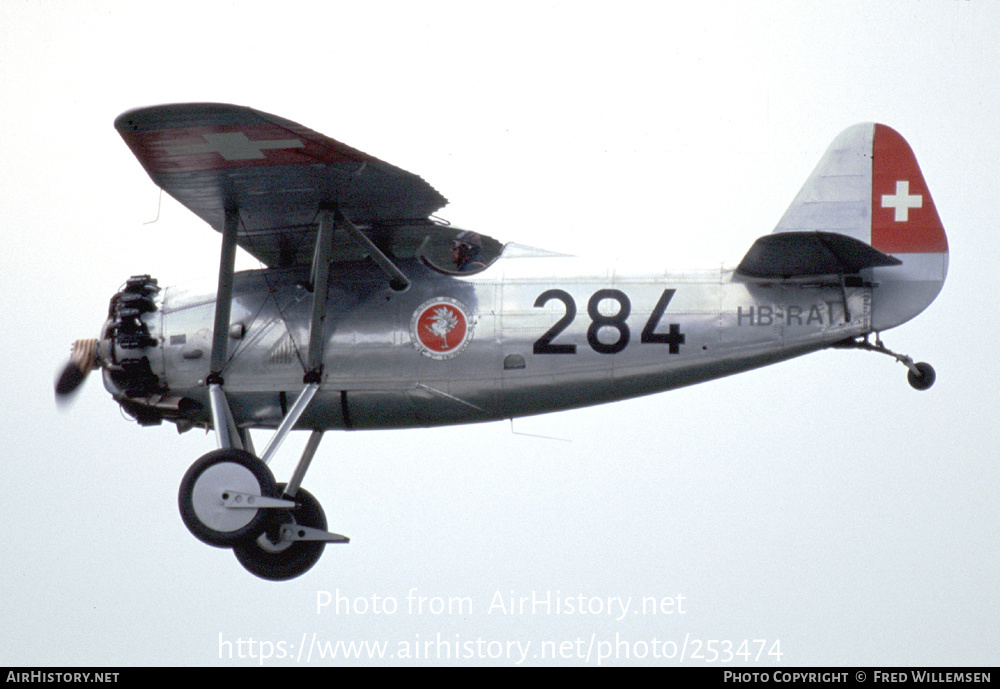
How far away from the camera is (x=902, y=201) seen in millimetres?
12930

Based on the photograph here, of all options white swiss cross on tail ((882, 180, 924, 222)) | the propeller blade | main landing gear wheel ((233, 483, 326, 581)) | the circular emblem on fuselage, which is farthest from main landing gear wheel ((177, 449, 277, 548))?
white swiss cross on tail ((882, 180, 924, 222))

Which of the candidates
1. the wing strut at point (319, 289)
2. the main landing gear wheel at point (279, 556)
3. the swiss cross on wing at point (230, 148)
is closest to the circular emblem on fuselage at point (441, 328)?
the wing strut at point (319, 289)

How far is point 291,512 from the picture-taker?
1427 cm

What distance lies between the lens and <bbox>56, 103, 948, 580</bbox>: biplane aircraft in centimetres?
1256

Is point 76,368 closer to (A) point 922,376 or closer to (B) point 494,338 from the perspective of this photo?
(B) point 494,338

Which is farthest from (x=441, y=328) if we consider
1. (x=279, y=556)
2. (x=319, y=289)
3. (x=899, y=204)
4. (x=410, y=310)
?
(x=899, y=204)

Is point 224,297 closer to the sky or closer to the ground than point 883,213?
closer to the ground

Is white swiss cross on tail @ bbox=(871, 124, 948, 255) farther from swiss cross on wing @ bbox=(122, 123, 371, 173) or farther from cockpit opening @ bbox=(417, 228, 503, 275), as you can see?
swiss cross on wing @ bbox=(122, 123, 371, 173)

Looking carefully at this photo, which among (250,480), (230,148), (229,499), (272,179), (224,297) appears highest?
(230,148)

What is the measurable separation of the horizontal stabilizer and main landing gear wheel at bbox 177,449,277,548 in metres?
3.91

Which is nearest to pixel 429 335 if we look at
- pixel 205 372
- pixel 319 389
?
pixel 319 389

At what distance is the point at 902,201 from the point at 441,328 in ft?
11.8

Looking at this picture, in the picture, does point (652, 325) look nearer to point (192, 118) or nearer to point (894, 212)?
point (894, 212)

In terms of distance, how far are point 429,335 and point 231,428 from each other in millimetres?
1719
